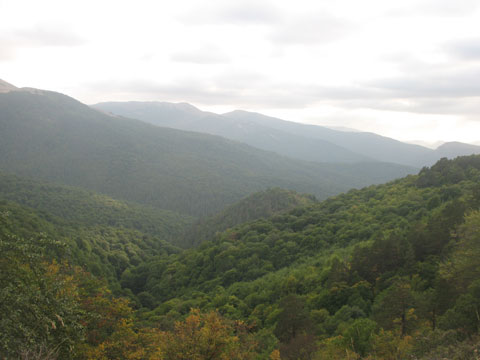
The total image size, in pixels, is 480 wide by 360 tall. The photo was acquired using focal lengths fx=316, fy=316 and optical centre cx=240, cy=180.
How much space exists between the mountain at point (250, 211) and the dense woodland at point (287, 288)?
1201 inches

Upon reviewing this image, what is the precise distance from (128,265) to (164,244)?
72.9 feet

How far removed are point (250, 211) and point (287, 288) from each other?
245 feet

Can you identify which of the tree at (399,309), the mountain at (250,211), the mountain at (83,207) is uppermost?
the tree at (399,309)

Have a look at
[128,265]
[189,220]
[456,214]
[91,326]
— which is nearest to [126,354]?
[91,326]

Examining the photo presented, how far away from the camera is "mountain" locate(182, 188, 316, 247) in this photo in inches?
3969

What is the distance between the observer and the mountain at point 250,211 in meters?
101

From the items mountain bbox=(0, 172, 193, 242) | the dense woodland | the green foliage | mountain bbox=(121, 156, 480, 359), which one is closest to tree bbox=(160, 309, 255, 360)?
the dense woodland

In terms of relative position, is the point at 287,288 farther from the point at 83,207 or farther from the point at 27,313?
the point at 83,207

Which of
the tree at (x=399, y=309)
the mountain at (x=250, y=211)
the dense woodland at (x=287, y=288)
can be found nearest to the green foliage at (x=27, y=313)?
the dense woodland at (x=287, y=288)

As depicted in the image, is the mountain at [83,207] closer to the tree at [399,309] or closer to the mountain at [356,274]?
the mountain at [356,274]

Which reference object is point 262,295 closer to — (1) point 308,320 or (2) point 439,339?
(1) point 308,320

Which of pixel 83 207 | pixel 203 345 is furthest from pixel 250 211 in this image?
pixel 203 345

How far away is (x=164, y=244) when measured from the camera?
9250 centimetres

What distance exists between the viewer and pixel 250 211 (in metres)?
108
